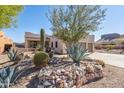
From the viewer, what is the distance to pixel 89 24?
11.6 meters

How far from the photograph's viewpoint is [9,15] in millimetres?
12359

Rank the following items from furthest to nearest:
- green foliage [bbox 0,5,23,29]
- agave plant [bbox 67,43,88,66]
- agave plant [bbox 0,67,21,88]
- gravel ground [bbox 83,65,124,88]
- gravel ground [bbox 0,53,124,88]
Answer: green foliage [bbox 0,5,23,29] < agave plant [bbox 67,43,88,66] < gravel ground [bbox 83,65,124,88] < gravel ground [bbox 0,53,124,88] < agave plant [bbox 0,67,21,88]

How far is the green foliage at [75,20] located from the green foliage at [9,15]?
1680mm

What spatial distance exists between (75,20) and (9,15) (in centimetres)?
324

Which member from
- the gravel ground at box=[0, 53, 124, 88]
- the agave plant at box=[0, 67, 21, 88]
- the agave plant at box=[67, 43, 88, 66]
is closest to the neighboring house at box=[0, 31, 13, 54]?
the agave plant at box=[67, 43, 88, 66]

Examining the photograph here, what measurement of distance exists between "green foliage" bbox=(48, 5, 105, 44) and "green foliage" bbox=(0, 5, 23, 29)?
1680 mm

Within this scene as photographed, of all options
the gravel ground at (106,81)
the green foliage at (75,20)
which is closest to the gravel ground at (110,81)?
the gravel ground at (106,81)

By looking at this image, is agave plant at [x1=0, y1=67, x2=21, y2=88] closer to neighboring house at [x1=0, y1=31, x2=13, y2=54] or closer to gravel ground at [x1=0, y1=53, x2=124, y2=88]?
gravel ground at [x1=0, y1=53, x2=124, y2=88]

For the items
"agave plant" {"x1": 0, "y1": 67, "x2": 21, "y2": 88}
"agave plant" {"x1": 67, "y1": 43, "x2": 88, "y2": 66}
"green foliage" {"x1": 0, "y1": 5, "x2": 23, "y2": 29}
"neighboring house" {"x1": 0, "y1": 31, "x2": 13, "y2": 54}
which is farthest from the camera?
"neighboring house" {"x1": 0, "y1": 31, "x2": 13, "y2": 54}

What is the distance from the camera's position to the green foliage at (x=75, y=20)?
11409 mm

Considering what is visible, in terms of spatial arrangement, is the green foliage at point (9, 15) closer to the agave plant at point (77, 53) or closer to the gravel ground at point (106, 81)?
the gravel ground at point (106, 81)

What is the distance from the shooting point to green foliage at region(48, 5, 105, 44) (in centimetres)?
1141
